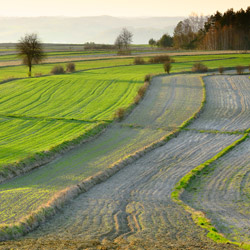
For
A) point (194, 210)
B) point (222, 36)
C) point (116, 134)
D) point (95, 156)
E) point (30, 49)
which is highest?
point (222, 36)

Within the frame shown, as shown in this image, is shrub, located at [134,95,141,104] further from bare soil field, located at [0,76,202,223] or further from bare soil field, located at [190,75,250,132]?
bare soil field, located at [190,75,250,132]

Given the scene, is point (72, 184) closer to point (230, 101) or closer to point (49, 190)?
point (49, 190)

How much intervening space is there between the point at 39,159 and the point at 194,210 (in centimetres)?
1053

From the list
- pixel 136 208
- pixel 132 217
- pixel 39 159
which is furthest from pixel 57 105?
pixel 132 217

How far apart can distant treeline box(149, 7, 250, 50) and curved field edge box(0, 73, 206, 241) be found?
95.3m


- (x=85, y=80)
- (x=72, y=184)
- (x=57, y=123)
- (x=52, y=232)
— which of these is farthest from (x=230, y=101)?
(x=52, y=232)

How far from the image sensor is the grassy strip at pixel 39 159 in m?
22.9

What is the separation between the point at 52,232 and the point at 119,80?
4489 centimetres

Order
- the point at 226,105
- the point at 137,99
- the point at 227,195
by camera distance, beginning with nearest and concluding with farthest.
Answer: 1. the point at 227,195
2. the point at 226,105
3. the point at 137,99

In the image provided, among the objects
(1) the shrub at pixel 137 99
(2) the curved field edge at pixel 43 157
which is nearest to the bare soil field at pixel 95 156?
(2) the curved field edge at pixel 43 157

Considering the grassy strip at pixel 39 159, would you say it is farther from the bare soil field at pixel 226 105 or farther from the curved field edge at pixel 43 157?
the bare soil field at pixel 226 105

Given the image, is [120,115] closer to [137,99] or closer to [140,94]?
[137,99]

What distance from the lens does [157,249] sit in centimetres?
1283

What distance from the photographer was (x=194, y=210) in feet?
56.5
